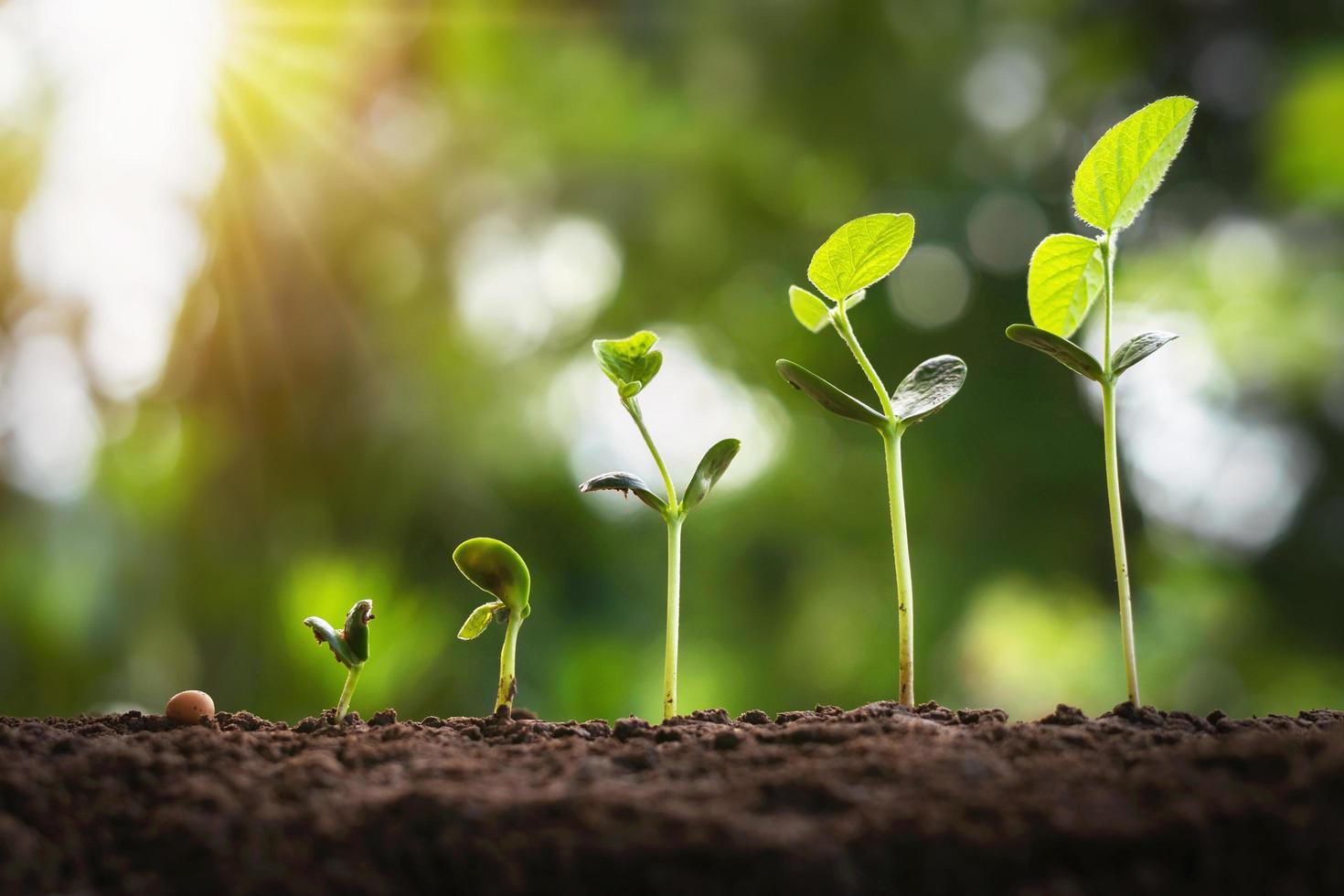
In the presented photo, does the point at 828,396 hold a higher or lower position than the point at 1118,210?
lower

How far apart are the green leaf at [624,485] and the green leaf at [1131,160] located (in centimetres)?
31

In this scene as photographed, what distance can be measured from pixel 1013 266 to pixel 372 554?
6.19 ft

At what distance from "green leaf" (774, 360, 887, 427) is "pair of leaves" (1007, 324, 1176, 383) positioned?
0.31 feet

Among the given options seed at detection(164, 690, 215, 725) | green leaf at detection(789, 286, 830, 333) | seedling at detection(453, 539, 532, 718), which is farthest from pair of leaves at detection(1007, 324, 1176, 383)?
seed at detection(164, 690, 215, 725)

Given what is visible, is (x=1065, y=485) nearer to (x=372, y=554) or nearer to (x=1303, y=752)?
(x=372, y=554)

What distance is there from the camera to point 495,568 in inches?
23.5

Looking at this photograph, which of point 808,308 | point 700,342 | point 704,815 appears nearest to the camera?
point 704,815

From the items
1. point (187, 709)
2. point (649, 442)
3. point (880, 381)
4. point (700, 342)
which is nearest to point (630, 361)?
point (649, 442)

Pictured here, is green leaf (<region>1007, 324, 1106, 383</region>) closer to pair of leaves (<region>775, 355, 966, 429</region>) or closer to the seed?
pair of leaves (<region>775, 355, 966, 429</region>)

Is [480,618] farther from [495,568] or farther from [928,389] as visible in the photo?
[928,389]

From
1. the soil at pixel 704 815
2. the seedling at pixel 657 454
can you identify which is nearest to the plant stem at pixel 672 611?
the seedling at pixel 657 454

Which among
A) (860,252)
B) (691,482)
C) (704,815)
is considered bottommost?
(704,815)

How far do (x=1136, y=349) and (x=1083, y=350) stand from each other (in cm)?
4

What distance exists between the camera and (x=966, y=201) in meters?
2.79
